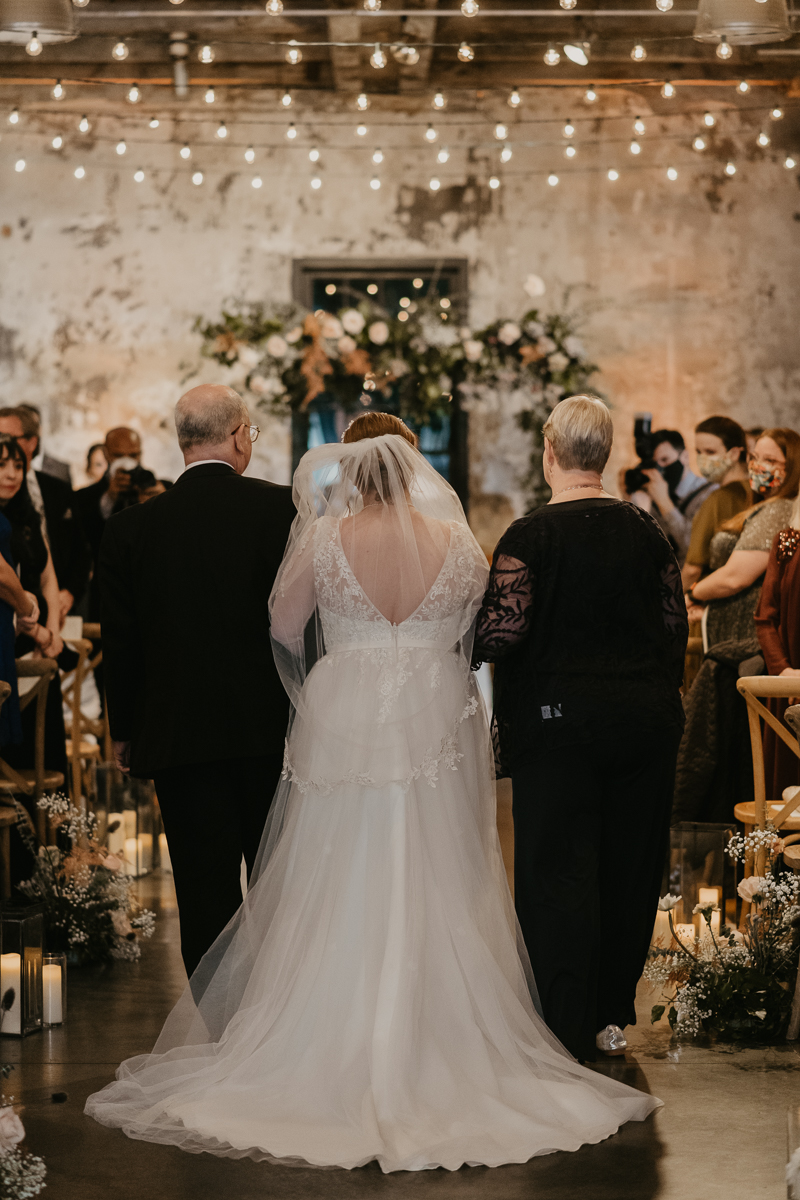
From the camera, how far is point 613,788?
3.46 m

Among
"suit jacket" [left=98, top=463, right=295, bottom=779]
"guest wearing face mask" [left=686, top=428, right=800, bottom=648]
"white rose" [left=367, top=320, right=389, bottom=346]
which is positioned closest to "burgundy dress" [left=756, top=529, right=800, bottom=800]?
"guest wearing face mask" [left=686, top=428, right=800, bottom=648]

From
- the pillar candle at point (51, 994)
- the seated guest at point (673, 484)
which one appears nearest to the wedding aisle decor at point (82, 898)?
the pillar candle at point (51, 994)

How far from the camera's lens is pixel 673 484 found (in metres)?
9.16

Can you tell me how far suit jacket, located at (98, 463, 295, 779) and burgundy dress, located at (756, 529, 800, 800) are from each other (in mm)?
1961

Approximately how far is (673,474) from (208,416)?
20.1ft

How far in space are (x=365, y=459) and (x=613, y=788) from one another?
1058mm

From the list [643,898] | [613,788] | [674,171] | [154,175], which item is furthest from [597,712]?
[154,175]

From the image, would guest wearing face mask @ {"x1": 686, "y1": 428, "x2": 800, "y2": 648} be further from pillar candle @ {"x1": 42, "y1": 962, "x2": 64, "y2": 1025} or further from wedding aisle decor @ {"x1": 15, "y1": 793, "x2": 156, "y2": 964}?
pillar candle @ {"x1": 42, "y1": 962, "x2": 64, "y2": 1025}

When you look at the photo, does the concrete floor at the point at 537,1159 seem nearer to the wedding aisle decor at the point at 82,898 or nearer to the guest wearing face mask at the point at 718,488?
the wedding aisle decor at the point at 82,898

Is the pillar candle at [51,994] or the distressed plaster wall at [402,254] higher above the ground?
the distressed plaster wall at [402,254]

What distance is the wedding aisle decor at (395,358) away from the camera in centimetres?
842

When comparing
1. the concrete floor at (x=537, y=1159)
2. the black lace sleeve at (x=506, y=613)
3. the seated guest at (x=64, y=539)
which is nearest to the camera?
the concrete floor at (x=537, y=1159)

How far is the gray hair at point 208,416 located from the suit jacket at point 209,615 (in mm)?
82

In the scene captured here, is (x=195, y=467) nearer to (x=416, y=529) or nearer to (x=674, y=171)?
(x=416, y=529)
